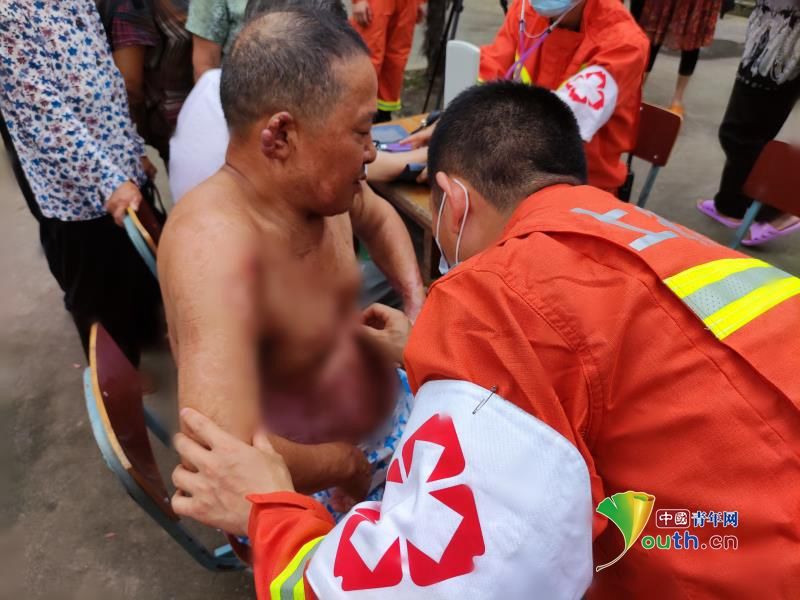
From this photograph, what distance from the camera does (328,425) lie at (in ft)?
4.61

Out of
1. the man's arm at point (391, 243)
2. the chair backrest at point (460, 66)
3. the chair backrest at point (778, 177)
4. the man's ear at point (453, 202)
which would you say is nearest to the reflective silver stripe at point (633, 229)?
the man's ear at point (453, 202)

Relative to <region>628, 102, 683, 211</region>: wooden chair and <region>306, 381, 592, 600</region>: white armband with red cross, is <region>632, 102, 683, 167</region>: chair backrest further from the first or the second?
<region>306, 381, 592, 600</region>: white armband with red cross

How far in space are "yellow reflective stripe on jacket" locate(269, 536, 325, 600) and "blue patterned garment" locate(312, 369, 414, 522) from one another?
630mm

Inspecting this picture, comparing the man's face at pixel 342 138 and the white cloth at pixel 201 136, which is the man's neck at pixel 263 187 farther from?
the white cloth at pixel 201 136

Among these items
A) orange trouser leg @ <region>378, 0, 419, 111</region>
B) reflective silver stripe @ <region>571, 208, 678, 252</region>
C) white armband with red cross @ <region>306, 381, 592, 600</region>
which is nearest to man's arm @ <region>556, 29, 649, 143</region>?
reflective silver stripe @ <region>571, 208, 678, 252</region>

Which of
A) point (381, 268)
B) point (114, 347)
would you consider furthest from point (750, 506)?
point (381, 268)

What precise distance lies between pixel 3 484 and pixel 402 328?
1705mm

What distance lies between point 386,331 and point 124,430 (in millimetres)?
707

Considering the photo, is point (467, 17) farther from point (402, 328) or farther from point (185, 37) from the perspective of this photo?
point (402, 328)

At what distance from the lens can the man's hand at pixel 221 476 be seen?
0.91 meters

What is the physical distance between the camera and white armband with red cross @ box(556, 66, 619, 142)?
2.03 m

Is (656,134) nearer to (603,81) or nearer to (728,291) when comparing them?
(603,81)

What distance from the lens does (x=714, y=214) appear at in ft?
12.7

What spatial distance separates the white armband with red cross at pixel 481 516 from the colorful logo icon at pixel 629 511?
0.10 m
